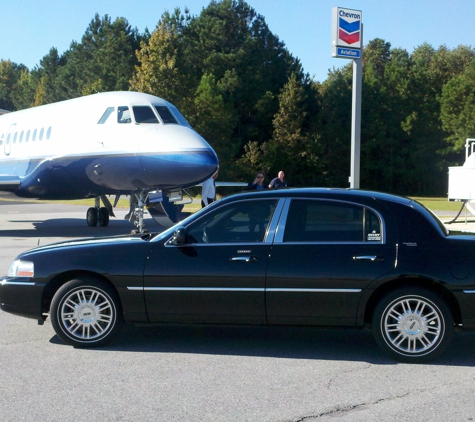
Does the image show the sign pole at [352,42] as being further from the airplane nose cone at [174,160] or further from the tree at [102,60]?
the tree at [102,60]

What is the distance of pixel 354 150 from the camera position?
22016mm

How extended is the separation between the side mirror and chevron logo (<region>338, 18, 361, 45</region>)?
53.2 ft

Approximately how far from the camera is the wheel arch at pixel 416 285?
20.9 feet

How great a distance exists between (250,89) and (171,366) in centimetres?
7165

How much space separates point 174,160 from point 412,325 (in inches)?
430

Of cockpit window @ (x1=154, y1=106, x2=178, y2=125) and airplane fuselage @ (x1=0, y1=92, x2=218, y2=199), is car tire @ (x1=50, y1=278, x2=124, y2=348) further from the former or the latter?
cockpit window @ (x1=154, y1=106, x2=178, y2=125)

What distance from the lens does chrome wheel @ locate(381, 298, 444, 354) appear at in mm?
6316

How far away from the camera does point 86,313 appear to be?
686 centimetres

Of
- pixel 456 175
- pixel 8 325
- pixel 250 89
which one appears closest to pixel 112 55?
pixel 250 89

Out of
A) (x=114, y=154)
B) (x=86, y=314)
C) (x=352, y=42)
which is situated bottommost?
(x=86, y=314)

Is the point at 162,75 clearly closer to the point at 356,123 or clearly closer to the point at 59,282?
the point at 356,123

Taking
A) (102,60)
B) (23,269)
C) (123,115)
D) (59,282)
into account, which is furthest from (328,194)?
(102,60)

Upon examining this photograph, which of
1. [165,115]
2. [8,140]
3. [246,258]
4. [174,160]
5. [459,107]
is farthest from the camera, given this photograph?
[459,107]

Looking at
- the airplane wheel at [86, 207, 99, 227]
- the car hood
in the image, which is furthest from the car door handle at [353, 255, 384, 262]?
the airplane wheel at [86, 207, 99, 227]
